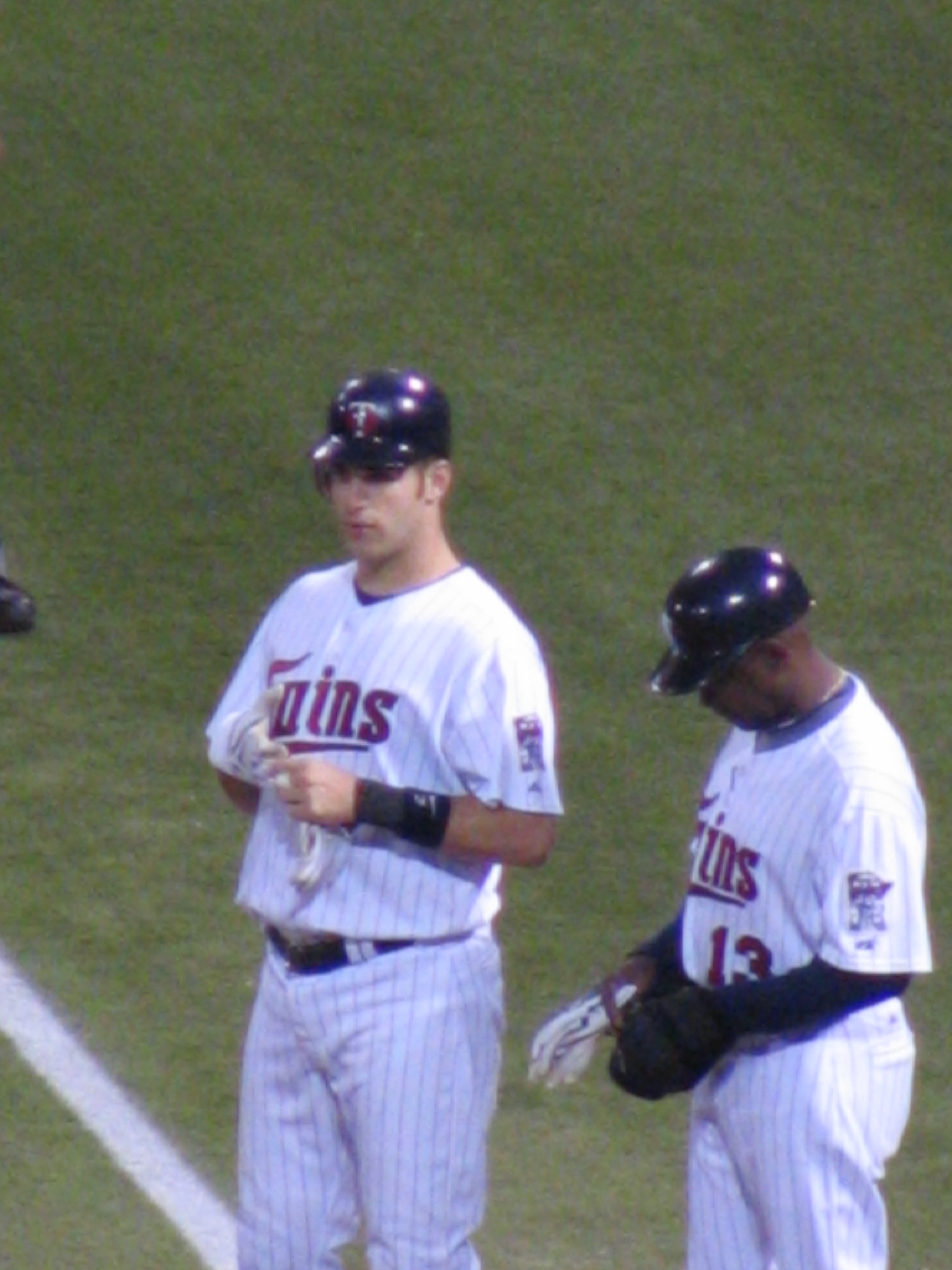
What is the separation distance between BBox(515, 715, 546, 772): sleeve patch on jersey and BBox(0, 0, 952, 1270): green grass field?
1.66 meters

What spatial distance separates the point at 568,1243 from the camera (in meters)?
5.29

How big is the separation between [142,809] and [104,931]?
62 cm

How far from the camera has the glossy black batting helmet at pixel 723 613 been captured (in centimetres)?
376

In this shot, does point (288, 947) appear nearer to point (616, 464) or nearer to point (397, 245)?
point (616, 464)

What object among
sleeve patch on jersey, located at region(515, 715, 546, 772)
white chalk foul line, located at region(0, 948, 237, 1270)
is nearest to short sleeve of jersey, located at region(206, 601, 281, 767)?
sleeve patch on jersey, located at region(515, 715, 546, 772)

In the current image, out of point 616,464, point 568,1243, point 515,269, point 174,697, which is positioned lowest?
point 568,1243

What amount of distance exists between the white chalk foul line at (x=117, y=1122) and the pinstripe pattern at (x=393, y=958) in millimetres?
1116

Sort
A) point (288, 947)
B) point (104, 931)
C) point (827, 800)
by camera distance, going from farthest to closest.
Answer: point (104, 931) → point (288, 947) → point (827, 800)

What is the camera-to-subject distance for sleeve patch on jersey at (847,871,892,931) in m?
3.68

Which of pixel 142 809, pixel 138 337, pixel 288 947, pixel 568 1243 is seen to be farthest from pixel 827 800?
pixel 138 337

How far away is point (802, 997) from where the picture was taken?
371 cm

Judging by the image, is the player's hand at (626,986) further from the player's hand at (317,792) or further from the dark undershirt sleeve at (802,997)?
the player's hand at (317,792)

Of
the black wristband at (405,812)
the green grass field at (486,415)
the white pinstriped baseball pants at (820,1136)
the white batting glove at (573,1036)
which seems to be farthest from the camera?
the green grass field at (486,415)

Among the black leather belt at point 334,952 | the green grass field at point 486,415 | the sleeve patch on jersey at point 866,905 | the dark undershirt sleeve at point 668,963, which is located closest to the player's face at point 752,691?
the sleeve patch on jersey at point 866,905
